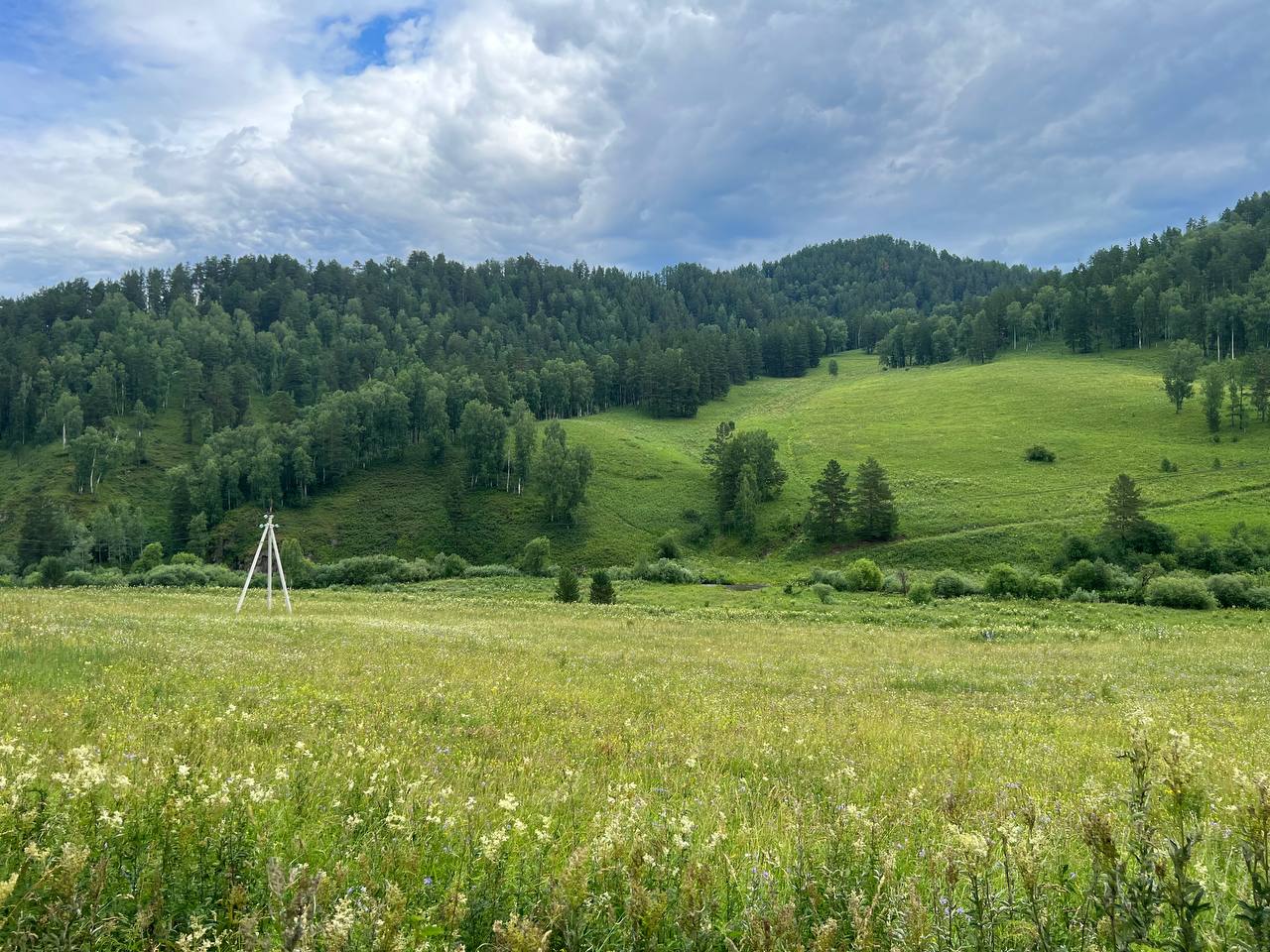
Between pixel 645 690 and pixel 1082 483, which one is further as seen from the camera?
pixel 1082 483

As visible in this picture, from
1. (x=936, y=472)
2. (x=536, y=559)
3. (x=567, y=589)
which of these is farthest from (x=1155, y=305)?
(x=567, y=589)

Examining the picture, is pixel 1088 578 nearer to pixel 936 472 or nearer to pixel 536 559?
pixel 936 472

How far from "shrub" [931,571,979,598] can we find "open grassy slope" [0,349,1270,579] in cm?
1872

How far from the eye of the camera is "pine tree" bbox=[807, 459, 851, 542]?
9169 cm

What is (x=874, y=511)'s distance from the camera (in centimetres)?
8969

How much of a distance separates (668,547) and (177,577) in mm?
58654

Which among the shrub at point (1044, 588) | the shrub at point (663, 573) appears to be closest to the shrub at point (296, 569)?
the shrub at point (663, 573)

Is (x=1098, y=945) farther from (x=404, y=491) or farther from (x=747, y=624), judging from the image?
(x=404, y=491)

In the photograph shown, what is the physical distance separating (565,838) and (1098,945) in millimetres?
3519

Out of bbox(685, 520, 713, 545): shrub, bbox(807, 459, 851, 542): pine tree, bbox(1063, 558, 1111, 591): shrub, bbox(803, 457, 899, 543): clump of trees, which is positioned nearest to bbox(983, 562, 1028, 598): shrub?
bbox(1063, 558, 1111, 591): shrub

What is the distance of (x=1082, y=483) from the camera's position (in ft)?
306

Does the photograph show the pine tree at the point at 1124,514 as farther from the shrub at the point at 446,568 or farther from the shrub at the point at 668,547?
the shrub at the point at 446,568

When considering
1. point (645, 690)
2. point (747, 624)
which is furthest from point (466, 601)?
point (645, 690)

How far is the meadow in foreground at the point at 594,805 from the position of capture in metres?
3.34
